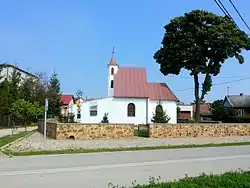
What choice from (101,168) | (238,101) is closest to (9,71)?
(238,101)

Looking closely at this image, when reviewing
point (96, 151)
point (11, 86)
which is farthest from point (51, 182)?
point (11, 86)

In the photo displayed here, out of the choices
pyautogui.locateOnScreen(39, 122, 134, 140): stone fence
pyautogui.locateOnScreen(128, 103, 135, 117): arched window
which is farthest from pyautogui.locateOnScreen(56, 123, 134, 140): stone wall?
pyautogui.locateOnScreen(128, 103, 135, 117): arched window

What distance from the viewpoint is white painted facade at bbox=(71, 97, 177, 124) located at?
57.3 metres

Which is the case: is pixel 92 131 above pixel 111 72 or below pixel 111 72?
below

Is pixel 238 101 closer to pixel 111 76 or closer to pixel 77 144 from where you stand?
pixel 111 76

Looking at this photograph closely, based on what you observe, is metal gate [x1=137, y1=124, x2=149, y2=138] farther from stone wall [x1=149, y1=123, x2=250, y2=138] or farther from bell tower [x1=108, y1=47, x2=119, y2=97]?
bell tower [x1=108, y1=47, x2=119, y2=97]

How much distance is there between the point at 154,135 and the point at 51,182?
22033mm

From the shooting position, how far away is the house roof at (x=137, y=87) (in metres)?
58.0

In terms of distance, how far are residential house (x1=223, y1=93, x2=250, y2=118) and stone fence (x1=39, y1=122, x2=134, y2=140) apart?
51.3 meters

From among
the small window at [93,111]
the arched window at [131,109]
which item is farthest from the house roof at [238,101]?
the small window at [93,111]

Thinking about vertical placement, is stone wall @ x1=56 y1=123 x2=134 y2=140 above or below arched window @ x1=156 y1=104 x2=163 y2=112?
below

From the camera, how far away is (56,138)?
2967cm

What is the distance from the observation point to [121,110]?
57406 mm

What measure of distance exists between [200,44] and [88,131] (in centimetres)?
2946
